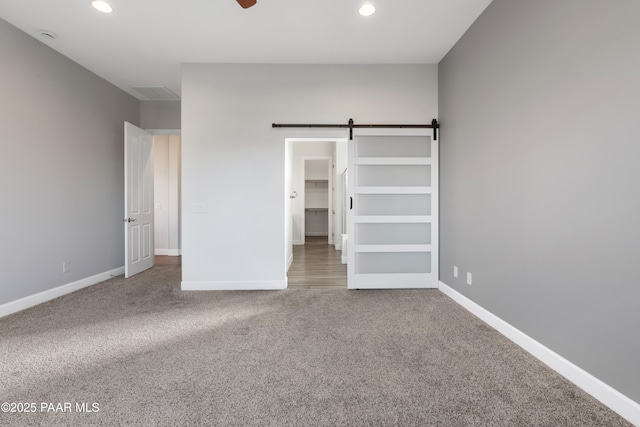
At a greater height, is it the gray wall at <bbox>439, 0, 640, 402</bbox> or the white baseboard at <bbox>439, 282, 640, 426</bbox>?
the gray wall at <bbox>439, 0, 640, 402</bbox>

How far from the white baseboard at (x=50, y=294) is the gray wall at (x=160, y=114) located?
243 cm

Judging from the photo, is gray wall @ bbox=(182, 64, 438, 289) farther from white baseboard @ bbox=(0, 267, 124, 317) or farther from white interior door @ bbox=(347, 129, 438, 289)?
white baseboard @ bbox=(0, 267, 124, 317)

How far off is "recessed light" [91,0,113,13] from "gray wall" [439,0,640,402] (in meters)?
3.43

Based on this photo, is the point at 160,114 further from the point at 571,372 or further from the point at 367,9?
the point at 571,372

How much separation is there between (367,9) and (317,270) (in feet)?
11.5

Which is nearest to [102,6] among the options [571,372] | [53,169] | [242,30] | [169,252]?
[242,30]

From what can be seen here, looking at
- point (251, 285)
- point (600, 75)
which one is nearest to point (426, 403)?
point (600, 75)

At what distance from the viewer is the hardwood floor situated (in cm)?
387

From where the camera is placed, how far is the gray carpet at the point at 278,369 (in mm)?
1445

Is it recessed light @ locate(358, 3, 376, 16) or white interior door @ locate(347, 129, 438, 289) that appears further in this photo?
white interior door @ locate(347, 129, 438, 289)

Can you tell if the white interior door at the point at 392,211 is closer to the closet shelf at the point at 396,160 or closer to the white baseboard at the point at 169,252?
the closet shelf at the point at 396,160

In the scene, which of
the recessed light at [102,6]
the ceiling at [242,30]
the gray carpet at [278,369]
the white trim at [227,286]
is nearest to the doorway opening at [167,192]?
the ceiling at [242,30]

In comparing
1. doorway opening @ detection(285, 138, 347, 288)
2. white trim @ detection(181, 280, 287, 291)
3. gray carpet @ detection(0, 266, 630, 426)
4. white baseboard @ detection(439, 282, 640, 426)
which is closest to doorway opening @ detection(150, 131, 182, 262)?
doorway opening @ detection(285, 138, 347, 288)

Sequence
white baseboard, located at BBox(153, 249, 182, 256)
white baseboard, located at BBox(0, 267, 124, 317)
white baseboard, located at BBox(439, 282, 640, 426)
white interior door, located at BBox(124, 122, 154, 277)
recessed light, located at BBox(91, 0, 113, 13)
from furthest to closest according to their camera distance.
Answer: white baseboard, located at BBox(153, 249, 182, 256) < white interior door, located at BBox(124, 122, 154, 277) < white baseboard, located at BBox(0, 267, 124, 317) < recessed light, located at BBox(91, 0, 113, 13) < white baseboard, located at BBox(439, 282, 640, 426)
